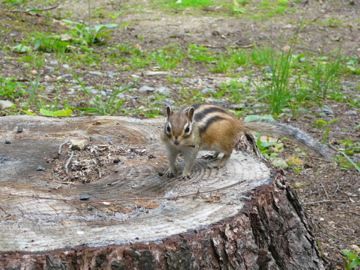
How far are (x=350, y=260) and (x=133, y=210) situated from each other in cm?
154

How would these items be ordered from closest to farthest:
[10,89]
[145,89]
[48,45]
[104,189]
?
[104,189] < [10,89] < [145,89] < [48,45]

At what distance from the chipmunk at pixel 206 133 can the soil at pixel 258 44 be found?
687 millimetres

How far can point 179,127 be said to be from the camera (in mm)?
2826

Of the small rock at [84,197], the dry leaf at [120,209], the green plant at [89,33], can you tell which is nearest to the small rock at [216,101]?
the green plant at [89,33]

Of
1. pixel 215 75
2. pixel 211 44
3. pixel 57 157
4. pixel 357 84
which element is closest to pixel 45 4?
pixel 211 44

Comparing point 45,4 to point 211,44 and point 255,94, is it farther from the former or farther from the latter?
point 255,94

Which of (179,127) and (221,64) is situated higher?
(179,127)

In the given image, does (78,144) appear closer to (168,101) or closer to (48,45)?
(168,101)

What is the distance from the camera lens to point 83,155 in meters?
3.01

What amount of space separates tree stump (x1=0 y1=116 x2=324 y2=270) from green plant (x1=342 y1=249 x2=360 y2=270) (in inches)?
9.6

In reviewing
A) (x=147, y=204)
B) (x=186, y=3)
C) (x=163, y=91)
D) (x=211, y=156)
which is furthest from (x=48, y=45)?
(x=147, y=204)

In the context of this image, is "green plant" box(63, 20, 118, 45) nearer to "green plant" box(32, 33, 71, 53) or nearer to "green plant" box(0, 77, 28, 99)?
"green plant" box(32, 33, 71, 53)

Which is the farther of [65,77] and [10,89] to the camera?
[65,77]

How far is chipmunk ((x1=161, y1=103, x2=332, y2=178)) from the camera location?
9.34 ft
